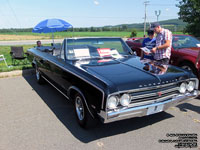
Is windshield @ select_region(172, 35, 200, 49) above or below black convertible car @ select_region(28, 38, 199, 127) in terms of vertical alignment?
above

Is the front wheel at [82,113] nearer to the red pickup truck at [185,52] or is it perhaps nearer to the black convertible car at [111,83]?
the black convertible car at [111,83]

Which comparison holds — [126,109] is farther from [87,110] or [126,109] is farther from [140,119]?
[140,119]

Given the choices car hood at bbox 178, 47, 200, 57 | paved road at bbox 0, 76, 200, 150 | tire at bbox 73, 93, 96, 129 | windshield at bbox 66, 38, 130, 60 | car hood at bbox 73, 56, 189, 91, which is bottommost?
paved road at bbox 0, 76, 200, 150

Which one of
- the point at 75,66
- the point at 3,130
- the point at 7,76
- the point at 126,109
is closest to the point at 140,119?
the point at 126,109

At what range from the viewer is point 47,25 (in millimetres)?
8031

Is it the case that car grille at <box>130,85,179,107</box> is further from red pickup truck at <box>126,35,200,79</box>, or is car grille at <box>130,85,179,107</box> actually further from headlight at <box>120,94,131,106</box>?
red pickup truck at <box>126,35,200,79</box>

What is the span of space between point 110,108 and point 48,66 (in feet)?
8.48

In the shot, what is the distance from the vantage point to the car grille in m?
2.61

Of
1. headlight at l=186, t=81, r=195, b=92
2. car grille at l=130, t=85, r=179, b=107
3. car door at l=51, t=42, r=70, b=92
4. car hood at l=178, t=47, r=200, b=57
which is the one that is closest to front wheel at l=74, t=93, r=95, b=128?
car door at l=51, t=42, r=70, b=92

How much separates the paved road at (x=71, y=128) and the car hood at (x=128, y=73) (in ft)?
2.95

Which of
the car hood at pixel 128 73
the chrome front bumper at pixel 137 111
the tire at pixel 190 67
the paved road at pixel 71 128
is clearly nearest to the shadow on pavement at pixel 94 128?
the paved road at pixel 71 128

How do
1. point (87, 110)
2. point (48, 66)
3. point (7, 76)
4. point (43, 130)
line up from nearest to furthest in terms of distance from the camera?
point (87, 110)
point (43, 130)
point (48, 66)
point (7, 76)

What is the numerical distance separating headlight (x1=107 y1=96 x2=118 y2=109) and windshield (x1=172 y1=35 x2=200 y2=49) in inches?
165

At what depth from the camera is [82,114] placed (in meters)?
3.20
